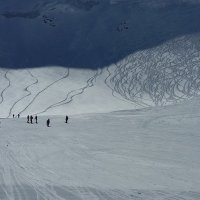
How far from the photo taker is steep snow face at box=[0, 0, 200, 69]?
87.5 m

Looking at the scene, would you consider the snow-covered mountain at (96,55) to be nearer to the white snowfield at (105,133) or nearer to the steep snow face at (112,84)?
the steep snow face at (112,84)

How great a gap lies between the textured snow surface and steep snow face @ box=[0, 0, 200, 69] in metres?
45.4

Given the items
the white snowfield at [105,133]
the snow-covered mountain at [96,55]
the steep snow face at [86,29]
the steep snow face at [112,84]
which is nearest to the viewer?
the white snowfield at [105,133]

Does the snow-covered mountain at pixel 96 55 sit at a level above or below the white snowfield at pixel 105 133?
above

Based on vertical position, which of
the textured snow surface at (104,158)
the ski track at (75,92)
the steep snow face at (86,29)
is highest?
the steep snow face at (86,29)

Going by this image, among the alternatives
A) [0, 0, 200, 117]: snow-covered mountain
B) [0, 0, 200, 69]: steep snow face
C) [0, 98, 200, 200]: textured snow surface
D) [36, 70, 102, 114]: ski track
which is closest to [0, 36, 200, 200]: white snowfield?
[0, 98, 200, 200]: textured snow surface

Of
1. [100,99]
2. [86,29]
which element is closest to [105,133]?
[100,99]

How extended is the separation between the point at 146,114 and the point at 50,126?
9343 millimetres

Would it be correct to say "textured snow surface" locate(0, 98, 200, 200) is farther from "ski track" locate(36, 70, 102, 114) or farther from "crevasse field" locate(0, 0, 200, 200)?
"ski track" locate(36, 70, 102, 114)

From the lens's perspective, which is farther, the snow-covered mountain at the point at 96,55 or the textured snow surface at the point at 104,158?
the snow-covered mountain at the point at 96,55

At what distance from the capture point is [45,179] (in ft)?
55.7

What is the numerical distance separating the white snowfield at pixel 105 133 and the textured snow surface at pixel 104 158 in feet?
0.11

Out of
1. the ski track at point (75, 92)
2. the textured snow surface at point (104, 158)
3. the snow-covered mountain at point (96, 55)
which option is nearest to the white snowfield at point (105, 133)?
the textured snow surface at point (104, 158)

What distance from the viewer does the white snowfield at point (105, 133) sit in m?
16.3
